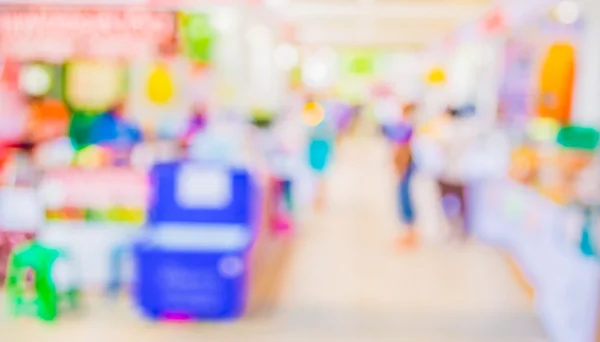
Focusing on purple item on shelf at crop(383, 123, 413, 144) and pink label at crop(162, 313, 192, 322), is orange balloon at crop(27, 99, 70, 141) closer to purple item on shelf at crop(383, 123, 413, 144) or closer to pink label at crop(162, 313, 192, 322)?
pink label at crop(162, 313, 192, 322)

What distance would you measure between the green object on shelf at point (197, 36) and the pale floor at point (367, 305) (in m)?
1.94

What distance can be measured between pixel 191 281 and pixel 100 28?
1792 millimetres

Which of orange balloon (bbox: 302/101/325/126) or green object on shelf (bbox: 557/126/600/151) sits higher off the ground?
green object on shelf (bbox: 557/126/600/151)

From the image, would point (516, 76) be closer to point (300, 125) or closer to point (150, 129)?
point (300, 125)

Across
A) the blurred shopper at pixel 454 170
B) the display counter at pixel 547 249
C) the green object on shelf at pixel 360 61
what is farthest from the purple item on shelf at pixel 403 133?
the green object on shelf at pixel 360 61

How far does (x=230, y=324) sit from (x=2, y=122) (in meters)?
2.83

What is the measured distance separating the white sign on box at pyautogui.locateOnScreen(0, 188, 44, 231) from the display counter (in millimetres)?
3465

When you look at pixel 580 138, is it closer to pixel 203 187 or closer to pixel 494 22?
pixel 203 187

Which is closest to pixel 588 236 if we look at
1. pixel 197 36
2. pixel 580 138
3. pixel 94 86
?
pixel 580 138

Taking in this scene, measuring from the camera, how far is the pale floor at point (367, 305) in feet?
15.5

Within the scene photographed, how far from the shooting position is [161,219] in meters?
5.35

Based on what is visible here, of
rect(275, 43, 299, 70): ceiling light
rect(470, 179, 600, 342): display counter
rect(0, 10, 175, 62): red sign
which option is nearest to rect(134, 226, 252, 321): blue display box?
rect(0, 10, 175, 62): red sign

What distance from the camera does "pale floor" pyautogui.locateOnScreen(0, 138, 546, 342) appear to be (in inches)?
186

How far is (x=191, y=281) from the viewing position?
16.5 feet
